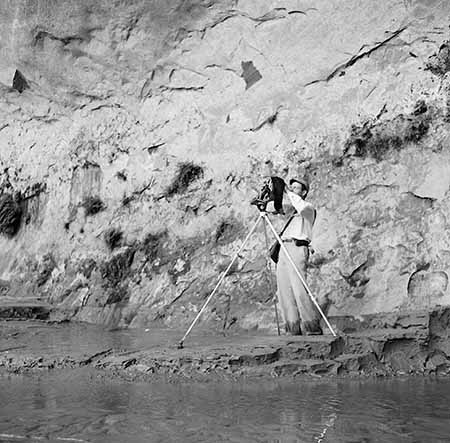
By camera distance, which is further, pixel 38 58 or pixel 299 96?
pixel 38 58

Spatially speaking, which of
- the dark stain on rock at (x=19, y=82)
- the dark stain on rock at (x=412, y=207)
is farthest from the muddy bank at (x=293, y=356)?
the dark stain on rock at (x=19, y=82)

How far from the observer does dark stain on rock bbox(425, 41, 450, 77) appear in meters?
11.3

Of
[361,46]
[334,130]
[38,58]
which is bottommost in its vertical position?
[334,130]

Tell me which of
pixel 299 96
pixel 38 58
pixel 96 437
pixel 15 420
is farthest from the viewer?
pixel 38 58

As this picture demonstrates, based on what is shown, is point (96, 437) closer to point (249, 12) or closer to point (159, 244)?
point (159, 244)

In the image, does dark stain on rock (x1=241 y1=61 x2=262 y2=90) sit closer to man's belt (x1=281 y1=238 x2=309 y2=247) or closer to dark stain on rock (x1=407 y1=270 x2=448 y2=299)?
dark stain on rock (x1=407 y1=270 x2=448 y2=299)

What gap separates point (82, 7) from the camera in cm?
1440

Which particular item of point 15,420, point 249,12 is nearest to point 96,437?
point 15,420

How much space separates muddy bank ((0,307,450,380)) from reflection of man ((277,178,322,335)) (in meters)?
0.42

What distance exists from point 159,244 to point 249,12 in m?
4.72

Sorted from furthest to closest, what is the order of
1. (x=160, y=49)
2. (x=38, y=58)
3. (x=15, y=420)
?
→ (x=38, y=58), (x=160, y=49), (x=15, y=420)

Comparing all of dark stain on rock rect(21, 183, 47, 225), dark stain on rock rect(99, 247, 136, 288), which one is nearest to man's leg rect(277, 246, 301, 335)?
dark stain on rock rect(99, 247, 136, 288)

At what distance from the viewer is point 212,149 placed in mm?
13102

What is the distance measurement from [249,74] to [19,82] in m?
5.90
